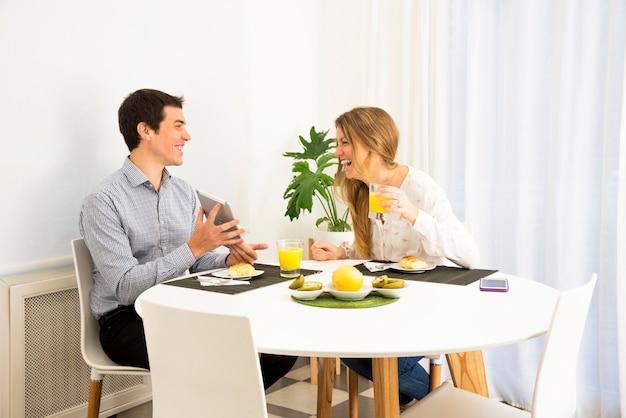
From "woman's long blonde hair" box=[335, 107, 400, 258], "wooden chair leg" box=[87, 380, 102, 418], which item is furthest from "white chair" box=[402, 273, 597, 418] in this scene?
"wooden chair leg" box=[87, 380, 102, 418]

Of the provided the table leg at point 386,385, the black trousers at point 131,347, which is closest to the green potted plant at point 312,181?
the black trousers at point 131,347

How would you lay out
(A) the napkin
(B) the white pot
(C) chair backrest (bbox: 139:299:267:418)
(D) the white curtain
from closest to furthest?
(C) chair backrest (bbox: 139:299:267:418) < (A) the napkin < (D) the white curtain < (B) the white pot

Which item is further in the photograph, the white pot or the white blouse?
the white pot

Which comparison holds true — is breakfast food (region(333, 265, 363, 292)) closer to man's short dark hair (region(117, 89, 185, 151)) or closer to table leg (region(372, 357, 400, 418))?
table leg (region(372, 357, 400, 418))

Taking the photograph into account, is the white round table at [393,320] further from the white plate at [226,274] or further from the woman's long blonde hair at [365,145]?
the woman's long blonde hair at [365,145]

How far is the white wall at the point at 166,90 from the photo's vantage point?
246 cm

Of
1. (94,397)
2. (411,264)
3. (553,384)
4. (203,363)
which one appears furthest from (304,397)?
(203,363)

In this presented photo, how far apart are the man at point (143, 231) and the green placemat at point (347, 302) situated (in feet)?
1.59

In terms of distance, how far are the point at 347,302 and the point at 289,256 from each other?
0.45 metres

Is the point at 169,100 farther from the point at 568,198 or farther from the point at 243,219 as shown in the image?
the point at 568,198

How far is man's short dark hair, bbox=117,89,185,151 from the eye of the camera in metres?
2.52

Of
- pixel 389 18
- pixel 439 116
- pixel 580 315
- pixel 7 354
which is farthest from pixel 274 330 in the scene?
pixel 389 18

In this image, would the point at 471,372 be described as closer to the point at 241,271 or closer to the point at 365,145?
the point at 241,271

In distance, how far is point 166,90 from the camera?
9.84ft
